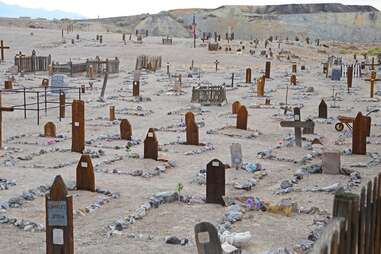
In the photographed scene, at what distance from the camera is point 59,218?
691 centimetres

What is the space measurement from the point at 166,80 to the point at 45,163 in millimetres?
27133

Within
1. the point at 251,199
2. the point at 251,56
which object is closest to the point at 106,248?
the point at 251,199

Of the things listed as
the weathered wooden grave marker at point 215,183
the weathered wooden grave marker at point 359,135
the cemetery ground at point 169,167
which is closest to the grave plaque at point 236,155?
the cemetery ground at point 169,167

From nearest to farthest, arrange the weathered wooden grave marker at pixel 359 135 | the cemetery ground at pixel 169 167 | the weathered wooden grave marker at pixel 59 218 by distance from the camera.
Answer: the weathered wooden grave marker at pixel 59 218, the cemetery ground at pixel 169 167, the weathered wooden grave marker at pixel 359 135

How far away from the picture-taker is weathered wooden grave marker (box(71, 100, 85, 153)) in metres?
15.7

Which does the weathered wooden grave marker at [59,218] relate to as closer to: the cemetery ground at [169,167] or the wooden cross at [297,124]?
the cemetery ground at [169,167]

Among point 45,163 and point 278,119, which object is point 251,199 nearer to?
point 45,163

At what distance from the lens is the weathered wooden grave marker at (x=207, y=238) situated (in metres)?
4.62

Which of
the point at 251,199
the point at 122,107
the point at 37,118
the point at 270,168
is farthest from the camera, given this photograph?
the point at 122,107

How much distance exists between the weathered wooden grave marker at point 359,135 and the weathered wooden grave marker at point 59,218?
32.2 ft

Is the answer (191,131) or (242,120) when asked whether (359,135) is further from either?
(242,120)

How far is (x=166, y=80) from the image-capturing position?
41.5 meters

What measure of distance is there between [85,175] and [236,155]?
11.9 ft

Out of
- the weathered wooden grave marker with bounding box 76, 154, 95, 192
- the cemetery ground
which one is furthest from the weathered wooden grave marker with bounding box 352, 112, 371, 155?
the weathered wooden grave marker with bounding box 76, 154, 95, 192
